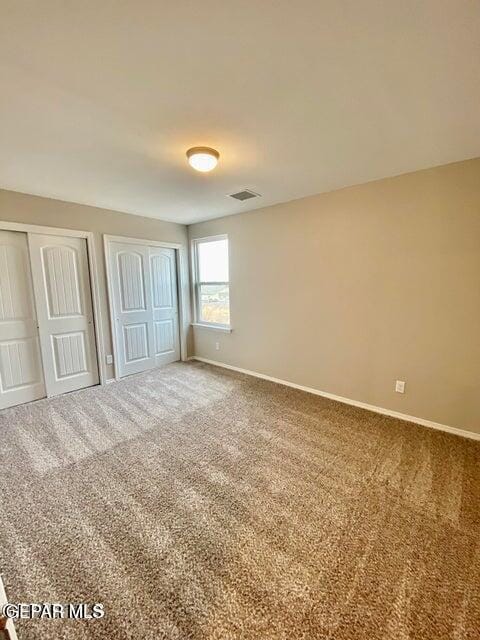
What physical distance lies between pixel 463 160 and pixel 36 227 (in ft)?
13.9

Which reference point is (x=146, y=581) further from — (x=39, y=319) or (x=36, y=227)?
(x=36, y=227)

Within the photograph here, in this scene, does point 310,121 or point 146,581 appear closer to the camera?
point 146,581

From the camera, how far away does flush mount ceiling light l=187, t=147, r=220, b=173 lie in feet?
6.65

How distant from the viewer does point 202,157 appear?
2.04 m

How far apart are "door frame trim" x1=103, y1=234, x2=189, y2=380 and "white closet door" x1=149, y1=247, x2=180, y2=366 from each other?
0.07 m

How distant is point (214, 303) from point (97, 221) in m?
2.03

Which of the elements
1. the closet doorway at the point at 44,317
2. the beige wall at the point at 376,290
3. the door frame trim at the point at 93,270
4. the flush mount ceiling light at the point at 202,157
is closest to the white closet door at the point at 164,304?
the door frame trim at the point at 93,270

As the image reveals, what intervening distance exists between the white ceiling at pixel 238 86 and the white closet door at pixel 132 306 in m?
1.48

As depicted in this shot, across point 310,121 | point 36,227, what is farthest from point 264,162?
point 36,227

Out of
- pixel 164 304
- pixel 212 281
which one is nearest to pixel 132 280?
pixel 164 304

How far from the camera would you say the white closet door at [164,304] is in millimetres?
4367

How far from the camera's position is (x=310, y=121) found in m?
1.76

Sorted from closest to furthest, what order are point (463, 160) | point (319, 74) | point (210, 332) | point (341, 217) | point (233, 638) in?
point (233, 638), point (319, 74), point (463, 160), point (341, 217), point (210, 332)

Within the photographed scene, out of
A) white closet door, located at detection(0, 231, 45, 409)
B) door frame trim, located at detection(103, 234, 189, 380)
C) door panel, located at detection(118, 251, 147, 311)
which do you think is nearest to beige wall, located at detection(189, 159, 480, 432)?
door frame trim, located at detection(103, 234, 189, 380)
